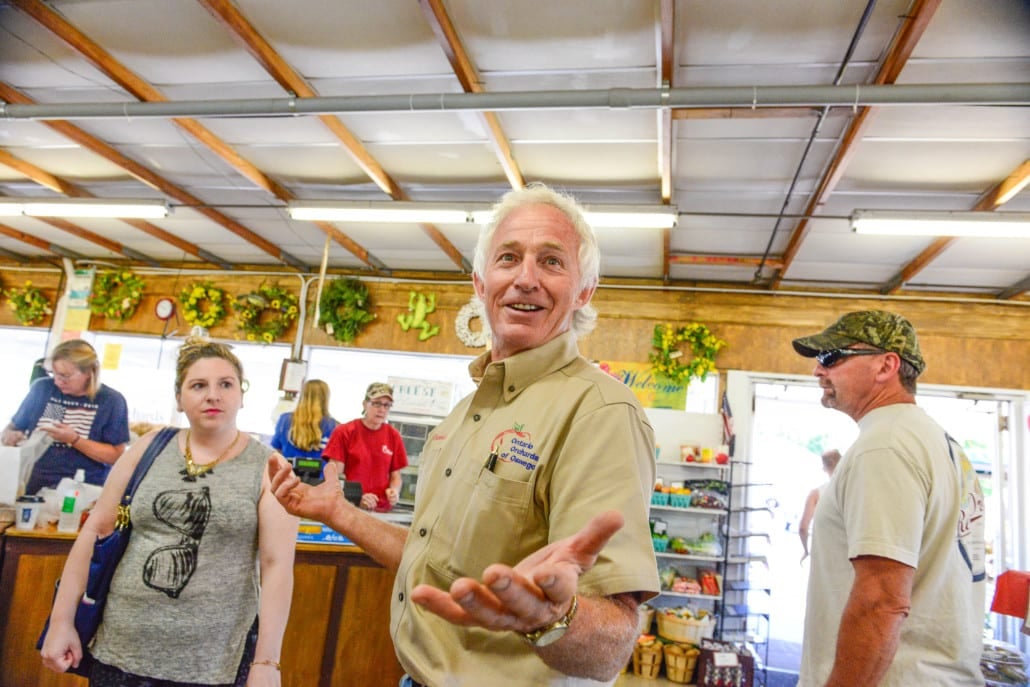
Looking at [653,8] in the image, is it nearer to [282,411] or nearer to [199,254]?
[282,411]

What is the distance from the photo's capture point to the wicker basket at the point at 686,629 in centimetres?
618

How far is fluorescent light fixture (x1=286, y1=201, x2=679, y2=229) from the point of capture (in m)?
6.08

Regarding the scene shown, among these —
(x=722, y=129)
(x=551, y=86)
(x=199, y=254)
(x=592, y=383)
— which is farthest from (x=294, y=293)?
(x=592, y=383)

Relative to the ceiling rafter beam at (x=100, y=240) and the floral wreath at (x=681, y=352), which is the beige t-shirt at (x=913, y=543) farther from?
the ceiling rafter beam at (x=100, y=240)

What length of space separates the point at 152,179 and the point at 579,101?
4.79 meters

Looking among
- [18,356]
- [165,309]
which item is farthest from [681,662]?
[18,356]

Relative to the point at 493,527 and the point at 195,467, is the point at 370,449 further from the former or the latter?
the point at 493,527

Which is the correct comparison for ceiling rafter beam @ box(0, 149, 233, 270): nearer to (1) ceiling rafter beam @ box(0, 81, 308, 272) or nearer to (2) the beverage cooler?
(1) ceiling rafter beam @ box(0, 81, 308, 272)

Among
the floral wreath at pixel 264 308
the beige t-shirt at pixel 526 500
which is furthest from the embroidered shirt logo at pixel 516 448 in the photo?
the floral wreath at pixel 264 308

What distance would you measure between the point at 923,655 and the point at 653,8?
3424 millimetres

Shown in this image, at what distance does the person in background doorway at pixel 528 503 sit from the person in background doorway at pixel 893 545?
81cm

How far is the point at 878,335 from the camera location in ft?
6.49

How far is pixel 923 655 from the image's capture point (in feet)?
5.54

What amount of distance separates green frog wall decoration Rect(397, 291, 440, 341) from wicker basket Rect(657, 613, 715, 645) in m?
4.45
